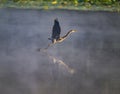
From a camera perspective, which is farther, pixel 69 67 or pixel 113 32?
pixel 113 32

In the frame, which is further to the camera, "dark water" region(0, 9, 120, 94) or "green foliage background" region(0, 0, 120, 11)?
"green foliage background" region(0, 0, 120, 11)

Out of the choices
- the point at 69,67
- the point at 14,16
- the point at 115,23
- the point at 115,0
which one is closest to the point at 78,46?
the point at 69,67

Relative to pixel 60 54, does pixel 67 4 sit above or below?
above

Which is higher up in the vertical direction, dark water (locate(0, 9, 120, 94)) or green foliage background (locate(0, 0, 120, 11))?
green foliage background (locate(0, 0, 120, 11))

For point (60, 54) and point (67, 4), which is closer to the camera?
point (60, 54)

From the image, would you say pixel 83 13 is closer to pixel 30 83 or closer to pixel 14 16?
pixel 14 16
